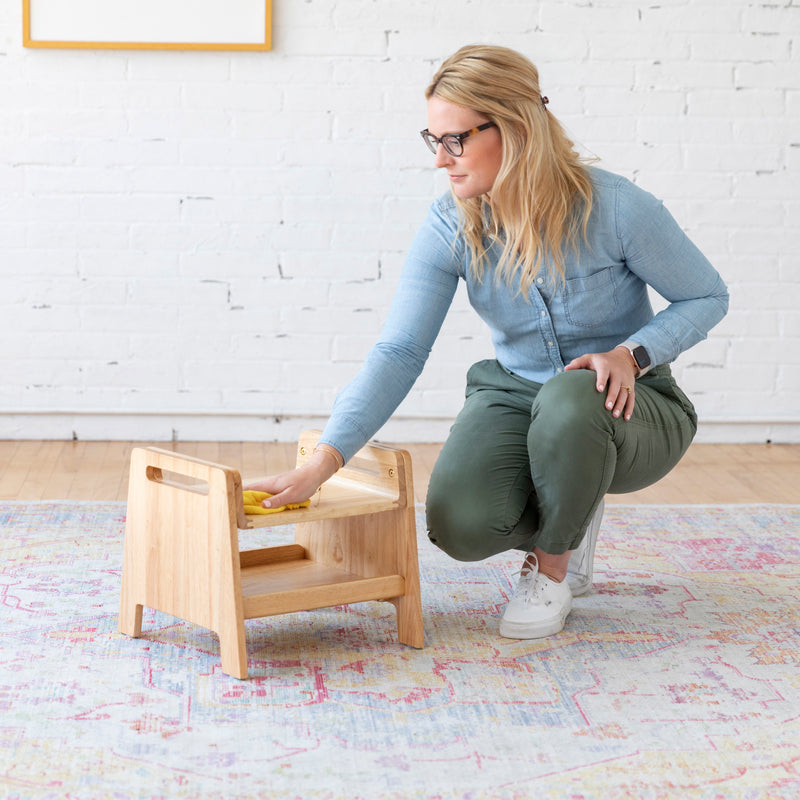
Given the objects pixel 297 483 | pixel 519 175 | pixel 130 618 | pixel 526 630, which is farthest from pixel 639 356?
pixel 130 618

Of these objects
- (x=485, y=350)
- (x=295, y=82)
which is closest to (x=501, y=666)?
(x=485, y=350)

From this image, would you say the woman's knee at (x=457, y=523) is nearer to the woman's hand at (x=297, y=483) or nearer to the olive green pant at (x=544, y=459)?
the olive green pant at (x=544, y=459)

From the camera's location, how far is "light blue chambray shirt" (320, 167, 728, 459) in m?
1.65

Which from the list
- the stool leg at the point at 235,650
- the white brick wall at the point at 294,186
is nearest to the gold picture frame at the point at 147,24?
the white brick wall at the point at 294,186

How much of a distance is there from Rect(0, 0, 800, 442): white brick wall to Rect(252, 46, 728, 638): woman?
1.39 meters

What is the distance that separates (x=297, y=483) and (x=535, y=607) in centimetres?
43

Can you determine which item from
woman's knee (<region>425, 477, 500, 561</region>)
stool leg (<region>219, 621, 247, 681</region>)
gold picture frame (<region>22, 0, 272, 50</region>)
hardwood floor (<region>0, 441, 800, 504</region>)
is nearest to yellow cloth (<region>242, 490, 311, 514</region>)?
stool leg (<region>219, 621, 247, 681</region>)

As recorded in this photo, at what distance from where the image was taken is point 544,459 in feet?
5.17

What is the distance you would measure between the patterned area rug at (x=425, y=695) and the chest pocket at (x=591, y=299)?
466 millimetres

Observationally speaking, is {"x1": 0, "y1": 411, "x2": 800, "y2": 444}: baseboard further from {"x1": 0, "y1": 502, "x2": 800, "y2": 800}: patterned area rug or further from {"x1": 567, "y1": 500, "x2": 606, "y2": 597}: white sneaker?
{"x1": 567, "y1": 500, "x2": 606, "y2": 597}: white sneaker

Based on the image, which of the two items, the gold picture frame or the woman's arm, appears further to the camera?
the gold picture frame

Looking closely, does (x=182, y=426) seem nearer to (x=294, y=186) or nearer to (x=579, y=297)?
(x=294, y=186)

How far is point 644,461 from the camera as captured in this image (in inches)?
65.4

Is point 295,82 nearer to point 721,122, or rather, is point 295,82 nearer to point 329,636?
point 721,122
